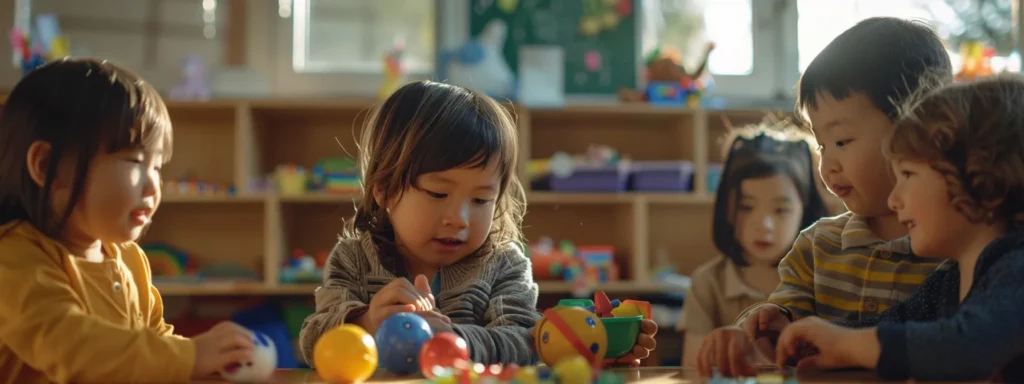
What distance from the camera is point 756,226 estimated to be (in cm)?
258

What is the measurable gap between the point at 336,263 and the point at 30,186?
42 centimetres

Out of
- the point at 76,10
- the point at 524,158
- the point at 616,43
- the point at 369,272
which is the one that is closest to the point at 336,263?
the point at 369,272

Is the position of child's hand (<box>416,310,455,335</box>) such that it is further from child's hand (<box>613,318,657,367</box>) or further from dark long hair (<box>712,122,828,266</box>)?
dark long hair (<box>712,122,828,266</box>)

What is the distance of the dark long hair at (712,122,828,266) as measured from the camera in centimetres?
258

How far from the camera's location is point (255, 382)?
880 mm

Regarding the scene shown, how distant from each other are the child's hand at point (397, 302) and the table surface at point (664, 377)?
11 cm

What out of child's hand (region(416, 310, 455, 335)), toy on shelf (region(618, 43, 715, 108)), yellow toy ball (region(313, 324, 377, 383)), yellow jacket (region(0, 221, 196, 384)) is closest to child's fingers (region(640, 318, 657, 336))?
child's hand (region(416, 310, 455, 335))

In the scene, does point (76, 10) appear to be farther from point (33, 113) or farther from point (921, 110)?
point (921, 110)

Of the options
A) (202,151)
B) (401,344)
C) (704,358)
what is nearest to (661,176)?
(202,151)

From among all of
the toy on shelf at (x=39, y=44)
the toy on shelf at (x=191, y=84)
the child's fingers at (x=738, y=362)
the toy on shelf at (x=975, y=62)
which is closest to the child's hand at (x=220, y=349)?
the child's fingers at (x=738, y=362)

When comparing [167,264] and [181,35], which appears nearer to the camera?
[167,264]

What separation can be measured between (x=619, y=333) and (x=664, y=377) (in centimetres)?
13

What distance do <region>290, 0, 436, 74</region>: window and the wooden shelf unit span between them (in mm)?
268

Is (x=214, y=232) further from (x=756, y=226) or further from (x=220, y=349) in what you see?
(x=220, y=349)
